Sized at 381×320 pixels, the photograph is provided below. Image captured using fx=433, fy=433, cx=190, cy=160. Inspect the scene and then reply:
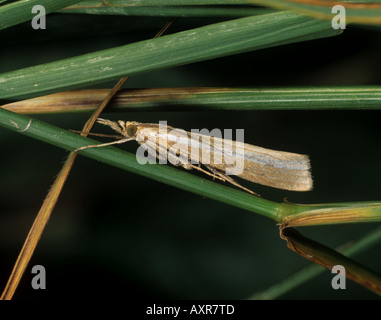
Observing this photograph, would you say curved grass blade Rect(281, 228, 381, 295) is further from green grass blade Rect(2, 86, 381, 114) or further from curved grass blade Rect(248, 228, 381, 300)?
curved grass blade Rect(248, 228, 381, 300)

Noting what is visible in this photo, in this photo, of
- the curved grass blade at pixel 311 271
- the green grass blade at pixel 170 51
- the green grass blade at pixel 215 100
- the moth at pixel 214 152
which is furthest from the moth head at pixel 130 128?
the curved grass blade at pixel 311 271

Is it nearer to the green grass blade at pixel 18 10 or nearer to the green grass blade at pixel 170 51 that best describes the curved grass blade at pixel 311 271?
the green grass blade at pixel 170 51

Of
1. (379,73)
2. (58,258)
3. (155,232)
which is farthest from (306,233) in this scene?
(58,258)

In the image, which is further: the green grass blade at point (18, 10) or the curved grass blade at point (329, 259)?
the curved grass blade at point (329, 259)

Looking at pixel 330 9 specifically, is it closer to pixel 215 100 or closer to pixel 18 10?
pixel 215 100

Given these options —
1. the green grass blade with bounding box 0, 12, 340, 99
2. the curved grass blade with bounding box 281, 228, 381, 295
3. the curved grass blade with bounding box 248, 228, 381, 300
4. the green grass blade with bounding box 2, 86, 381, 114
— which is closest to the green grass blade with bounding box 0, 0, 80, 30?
the green grass blade with bounding box 0, 12, 340, 99

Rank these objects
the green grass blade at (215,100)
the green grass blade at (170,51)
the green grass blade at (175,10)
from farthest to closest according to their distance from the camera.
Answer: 1. the green grass blade at (175,10)
2. the green grass blade at (215,100)
3. the green grass blade at (170,51)

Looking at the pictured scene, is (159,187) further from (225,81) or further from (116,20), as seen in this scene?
(116,20)
